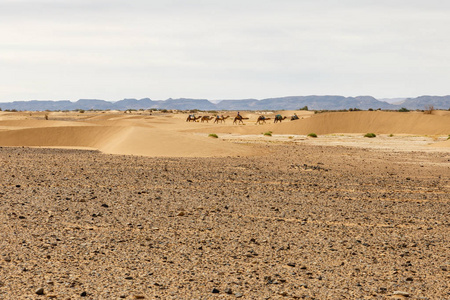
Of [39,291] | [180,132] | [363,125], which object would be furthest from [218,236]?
[363,125]

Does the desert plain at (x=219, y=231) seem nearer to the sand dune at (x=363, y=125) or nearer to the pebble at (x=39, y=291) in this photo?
the pebble at (x=39, y=291)

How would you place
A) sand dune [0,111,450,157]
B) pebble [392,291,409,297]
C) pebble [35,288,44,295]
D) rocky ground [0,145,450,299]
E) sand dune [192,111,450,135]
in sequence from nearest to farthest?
1. pebble [35,288,44,295]
2. pebble [392,291,409,297]
3. rocky ground [0,145,450,299]
4. sand dune [0,111,450,157]
5. sand dune [192,111,450,135]

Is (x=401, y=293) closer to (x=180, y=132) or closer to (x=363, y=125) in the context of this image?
(x=180, y=132)

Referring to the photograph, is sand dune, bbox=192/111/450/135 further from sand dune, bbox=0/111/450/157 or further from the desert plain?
the desert plain

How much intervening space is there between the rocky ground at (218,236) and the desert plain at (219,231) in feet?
0.09

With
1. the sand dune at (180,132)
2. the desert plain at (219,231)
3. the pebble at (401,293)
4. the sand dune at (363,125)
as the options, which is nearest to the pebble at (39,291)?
the desert plain at (219,231)

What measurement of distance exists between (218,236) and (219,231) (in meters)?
0.38

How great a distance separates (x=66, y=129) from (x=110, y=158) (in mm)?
14245

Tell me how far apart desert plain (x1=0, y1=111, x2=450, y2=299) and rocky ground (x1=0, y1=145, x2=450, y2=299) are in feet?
0.09

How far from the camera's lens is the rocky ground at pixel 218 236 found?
650 cm

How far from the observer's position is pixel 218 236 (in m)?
8.99

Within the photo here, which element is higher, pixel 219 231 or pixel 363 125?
pixel 363 125

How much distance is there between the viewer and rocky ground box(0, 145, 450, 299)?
650cm

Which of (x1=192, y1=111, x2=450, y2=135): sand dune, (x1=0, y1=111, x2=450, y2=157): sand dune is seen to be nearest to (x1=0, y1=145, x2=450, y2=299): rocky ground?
(x1=0, y1=111, x2=450, y2=157): sand dune
